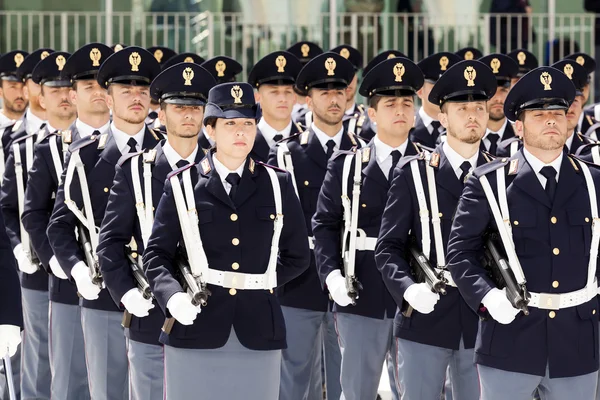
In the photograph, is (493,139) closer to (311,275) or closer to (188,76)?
(311,275)

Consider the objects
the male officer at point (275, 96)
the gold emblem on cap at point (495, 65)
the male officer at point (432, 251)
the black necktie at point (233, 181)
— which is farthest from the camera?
the gold emblem on cap at point (495, 65)

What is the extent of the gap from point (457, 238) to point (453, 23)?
856 centimetres

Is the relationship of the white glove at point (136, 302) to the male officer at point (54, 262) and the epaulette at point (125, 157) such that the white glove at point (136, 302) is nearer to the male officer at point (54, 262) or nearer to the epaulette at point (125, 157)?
the epaulette at point (125, 157)

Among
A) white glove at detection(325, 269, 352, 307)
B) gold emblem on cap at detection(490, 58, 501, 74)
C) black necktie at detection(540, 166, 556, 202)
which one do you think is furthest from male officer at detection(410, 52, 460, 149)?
black necktie at detection(540, 166, 556, 202)

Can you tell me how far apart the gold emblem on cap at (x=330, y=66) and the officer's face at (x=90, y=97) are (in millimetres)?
1490

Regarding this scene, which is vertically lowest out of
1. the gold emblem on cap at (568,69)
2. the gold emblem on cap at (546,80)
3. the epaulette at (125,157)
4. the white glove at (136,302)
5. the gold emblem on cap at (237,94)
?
the white glove at (136,302)

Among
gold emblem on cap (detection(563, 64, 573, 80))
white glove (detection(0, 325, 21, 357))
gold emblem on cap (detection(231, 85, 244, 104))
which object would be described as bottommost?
white glove (detection(0, 325, 21, 357))

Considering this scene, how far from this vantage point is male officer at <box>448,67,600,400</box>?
644 cm

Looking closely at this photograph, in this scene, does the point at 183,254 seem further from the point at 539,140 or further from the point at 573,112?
the point at 573,112

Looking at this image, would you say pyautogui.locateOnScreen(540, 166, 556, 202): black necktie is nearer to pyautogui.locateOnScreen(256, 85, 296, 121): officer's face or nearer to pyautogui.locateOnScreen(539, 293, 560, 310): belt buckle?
pyautogui.locateOnScreen(539, 293, 560, 310): belt buckle

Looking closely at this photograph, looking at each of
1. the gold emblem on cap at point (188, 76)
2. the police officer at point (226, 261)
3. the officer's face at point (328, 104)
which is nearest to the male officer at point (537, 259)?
the police officer at point (226, 261)

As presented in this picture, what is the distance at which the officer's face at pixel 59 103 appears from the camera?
977 centimetres

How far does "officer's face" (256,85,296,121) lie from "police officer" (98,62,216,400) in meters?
2.11

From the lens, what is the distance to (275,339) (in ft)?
21.1
